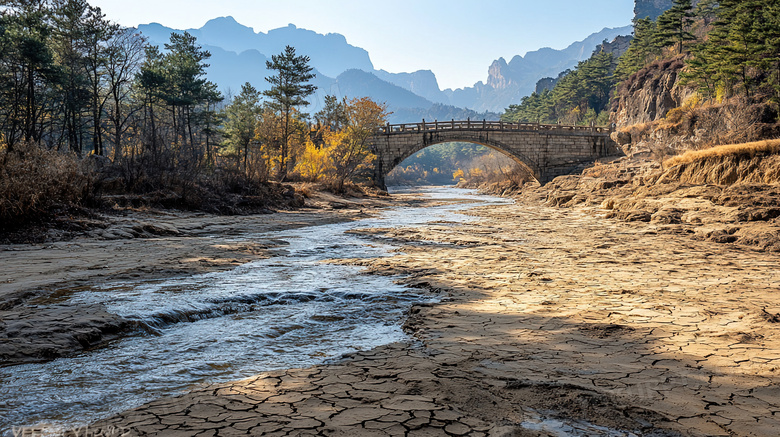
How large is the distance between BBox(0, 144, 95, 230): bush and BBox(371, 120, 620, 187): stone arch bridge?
108ft

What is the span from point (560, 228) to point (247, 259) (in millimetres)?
10421

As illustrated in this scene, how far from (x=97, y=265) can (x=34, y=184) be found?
388 centimetres

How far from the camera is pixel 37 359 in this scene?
343cm

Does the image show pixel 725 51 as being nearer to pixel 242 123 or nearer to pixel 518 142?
pixel 518 142

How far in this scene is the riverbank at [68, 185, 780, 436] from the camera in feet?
8.00

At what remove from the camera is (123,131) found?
1280 inches

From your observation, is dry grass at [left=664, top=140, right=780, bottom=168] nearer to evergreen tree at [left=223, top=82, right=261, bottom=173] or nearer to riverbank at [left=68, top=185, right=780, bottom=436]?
riverbank at [left=68, top=185, right=780, bottom=436]

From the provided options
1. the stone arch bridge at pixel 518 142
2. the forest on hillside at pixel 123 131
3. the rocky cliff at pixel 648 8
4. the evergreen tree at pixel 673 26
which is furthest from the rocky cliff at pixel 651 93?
the rocky cliff at pixel 648 8

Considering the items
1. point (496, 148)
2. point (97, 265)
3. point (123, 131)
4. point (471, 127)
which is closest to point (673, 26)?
point (496, 148)

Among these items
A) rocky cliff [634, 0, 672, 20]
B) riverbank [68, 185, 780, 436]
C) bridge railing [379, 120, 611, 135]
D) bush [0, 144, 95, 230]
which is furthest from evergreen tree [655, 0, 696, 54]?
rocky cliff [634, 0, 672, 20]

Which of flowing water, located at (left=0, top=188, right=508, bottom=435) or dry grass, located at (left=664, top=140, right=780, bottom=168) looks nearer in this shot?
flowing water, located at (left=0, top=188, right=508, bottom=435)

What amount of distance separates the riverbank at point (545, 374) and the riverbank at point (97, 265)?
1809 millimetres

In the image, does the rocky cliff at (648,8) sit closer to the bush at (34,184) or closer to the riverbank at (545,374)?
the riverbank at (545,374)

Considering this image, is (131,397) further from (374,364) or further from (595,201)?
(595,201)
